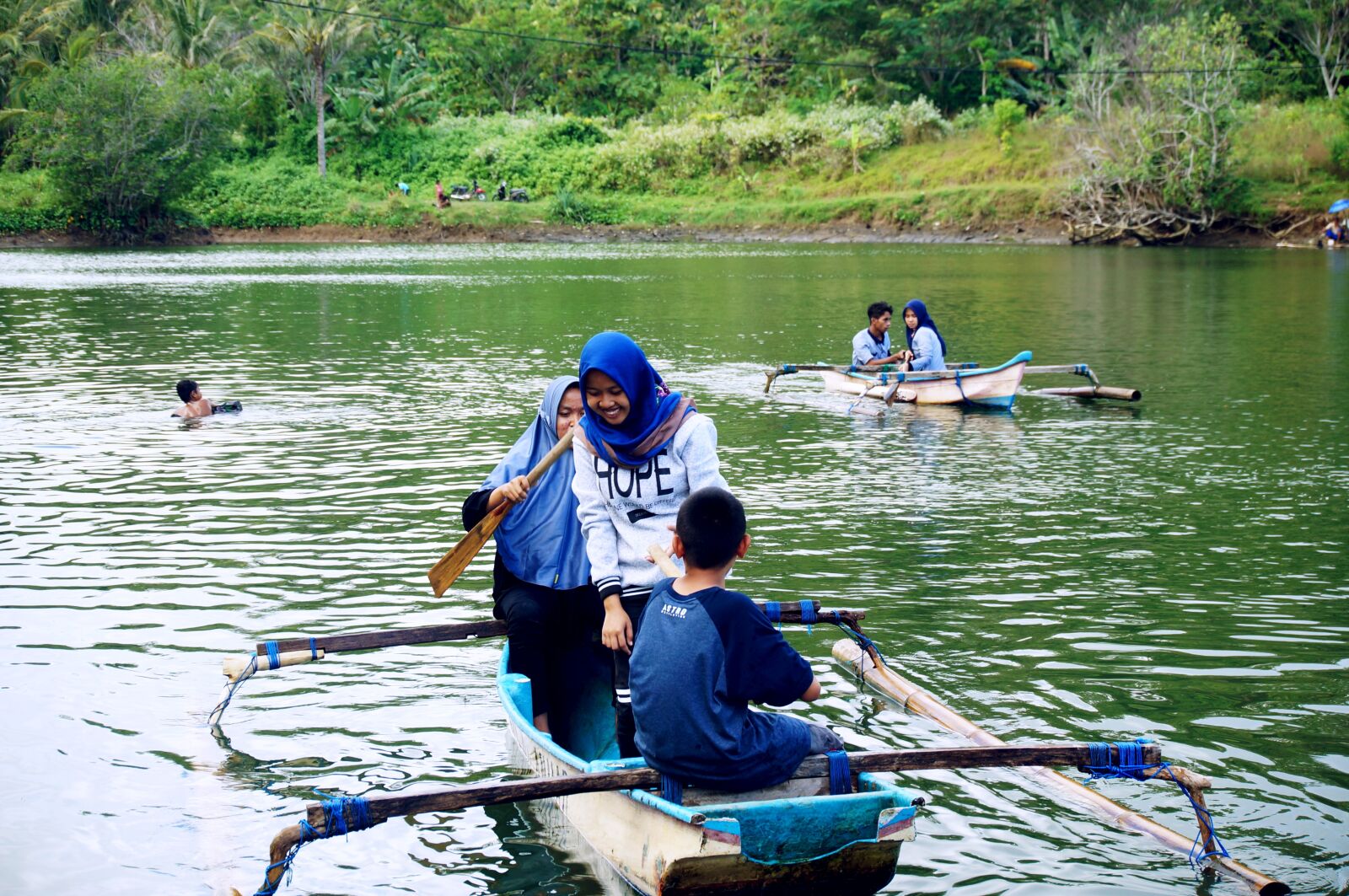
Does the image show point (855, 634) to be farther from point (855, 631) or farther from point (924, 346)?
point (924, 346)

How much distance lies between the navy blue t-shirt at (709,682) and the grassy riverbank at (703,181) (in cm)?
4561

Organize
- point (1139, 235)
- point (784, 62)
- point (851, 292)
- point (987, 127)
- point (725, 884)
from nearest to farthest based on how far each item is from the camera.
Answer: point (725, 884), point (851, 292), point (1139, 235), point (987, 127), point (784, 62)

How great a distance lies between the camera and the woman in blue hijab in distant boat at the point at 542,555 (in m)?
5.56

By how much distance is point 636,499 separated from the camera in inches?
199

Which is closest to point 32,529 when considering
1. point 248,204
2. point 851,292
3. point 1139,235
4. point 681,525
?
point 681,525

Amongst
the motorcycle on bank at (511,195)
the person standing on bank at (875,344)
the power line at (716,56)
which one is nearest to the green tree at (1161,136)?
the power line at (716,56)

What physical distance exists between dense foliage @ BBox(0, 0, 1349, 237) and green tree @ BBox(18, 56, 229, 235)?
0.10 metres

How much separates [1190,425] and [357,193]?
153 feet

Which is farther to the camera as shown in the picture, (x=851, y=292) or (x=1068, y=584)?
(x=851, y=292)

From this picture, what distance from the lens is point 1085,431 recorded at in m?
13.6

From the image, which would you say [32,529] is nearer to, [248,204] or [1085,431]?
[1085,431]

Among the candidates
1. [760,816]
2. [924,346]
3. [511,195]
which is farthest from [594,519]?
[511,195]

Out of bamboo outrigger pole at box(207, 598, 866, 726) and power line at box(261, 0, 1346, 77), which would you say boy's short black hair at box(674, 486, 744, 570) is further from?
power line at box(261, 0, 1346, 77)

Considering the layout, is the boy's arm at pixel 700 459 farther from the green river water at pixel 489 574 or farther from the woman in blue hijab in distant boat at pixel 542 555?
the green river water at pixel 489 574
